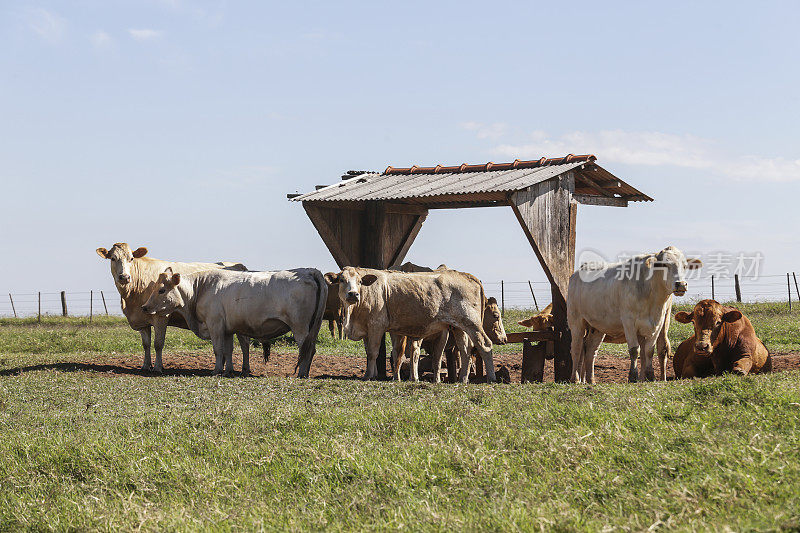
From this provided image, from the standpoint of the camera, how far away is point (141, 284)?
17.3 metres

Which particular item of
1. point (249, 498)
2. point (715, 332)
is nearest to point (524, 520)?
point (249, 498)

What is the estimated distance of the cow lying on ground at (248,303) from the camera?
15262mm

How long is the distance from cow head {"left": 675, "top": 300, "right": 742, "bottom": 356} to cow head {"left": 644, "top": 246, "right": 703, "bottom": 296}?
53cm

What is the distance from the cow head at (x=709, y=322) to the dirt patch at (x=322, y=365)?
3.10 m

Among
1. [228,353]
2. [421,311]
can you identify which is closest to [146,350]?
[228,353]

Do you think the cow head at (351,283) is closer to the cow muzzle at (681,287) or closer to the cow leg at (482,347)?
the cow leg at (482,347)

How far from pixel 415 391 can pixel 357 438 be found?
296 centimetres

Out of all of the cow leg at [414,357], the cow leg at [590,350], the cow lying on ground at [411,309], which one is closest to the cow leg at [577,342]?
the cow leg at [590,350]

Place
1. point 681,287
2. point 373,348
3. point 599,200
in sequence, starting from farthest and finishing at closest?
point 599,200 < point 373,348 < point 681,287

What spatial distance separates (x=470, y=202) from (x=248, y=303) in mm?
5128

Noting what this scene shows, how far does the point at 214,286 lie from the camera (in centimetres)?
1602

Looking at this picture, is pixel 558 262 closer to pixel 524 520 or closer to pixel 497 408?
pixel 497 408

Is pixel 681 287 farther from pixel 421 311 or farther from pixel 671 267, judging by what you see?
pixel 421 311

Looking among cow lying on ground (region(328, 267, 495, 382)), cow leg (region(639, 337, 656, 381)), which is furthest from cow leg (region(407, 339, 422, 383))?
cow leg (region(639, 337, 656, 381))
